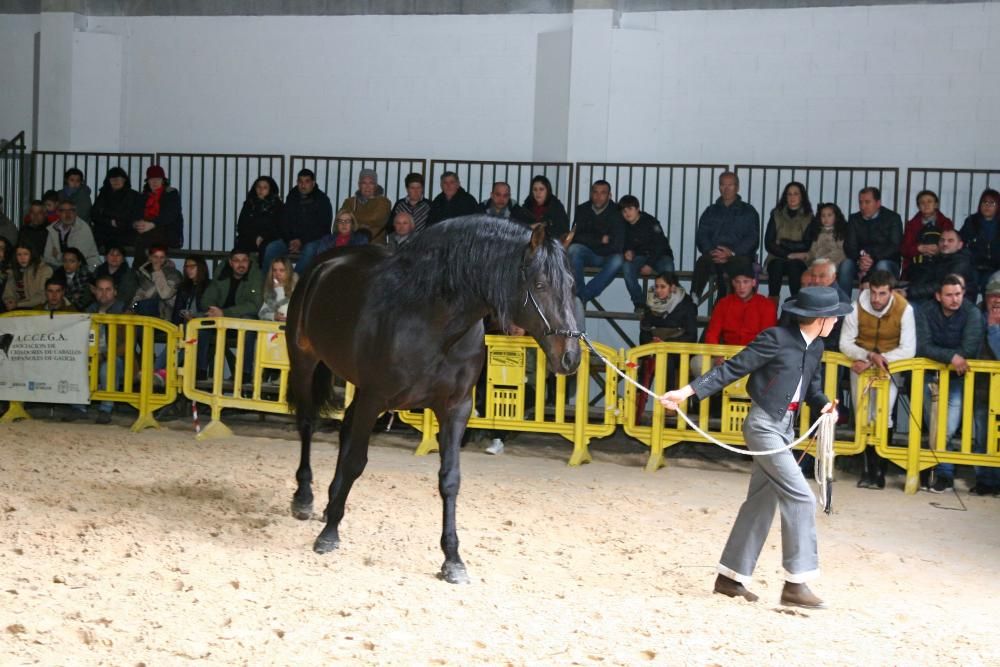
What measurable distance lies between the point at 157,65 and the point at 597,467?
9405 millimetres

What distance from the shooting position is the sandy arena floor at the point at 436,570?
5.13 meters

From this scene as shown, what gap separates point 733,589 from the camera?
634cm

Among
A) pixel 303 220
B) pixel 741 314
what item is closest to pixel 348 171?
pixel 303 220

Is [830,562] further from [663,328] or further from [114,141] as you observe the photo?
[114,141]

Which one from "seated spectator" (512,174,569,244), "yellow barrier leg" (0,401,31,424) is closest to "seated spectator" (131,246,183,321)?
"yellow barrier leg" (0,401,31,424)

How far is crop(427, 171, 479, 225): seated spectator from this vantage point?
13555mm

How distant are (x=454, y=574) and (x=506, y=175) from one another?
845 cm

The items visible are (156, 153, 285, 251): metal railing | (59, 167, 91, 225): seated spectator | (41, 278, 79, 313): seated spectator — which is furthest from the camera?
(156, 153, 285, 251): metal railing

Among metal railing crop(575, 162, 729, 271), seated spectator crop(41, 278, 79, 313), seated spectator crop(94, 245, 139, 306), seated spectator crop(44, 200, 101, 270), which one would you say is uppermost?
metal railing crop(575, 162, 729, 271)

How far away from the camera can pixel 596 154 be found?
1434 cm

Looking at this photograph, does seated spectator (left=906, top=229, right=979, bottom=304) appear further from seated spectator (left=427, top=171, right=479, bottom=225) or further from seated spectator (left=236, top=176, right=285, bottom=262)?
seated spectator (left=236, top=176, right=285, bottom=262)

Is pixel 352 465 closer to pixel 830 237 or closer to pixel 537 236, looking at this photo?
pixel 537 236

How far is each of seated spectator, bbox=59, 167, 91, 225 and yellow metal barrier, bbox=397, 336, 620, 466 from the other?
20.6 ft

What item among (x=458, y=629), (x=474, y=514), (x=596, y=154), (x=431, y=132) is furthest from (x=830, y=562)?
(x=431, y=132)
